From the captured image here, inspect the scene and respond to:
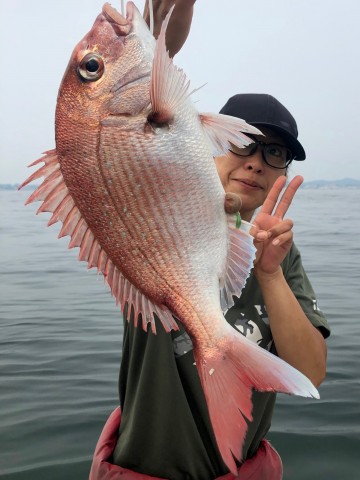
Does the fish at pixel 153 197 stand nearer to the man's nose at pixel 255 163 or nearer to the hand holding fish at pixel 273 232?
the hand holding fish at pixel 273 232

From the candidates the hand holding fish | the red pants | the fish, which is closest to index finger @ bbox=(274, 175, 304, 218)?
the hand holding fish

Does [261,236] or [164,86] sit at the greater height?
[164,86]

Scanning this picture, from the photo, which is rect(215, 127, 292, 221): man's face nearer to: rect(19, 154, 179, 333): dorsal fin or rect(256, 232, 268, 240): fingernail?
rect(256, 232, 268, 240): fingernail

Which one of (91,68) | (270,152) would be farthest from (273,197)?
(91,68)

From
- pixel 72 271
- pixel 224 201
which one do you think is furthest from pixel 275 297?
pixel 72 271

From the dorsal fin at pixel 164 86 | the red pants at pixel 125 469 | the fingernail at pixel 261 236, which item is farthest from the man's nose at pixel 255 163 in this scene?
the red pants at pixel 125 469

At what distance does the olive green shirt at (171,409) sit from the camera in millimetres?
2477

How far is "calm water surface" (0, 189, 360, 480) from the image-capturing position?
436cm

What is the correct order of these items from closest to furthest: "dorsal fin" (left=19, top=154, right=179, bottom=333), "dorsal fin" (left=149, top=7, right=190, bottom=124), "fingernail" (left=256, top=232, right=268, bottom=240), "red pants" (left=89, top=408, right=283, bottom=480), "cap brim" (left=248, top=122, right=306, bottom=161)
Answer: "dorsal fin" (left=149, top=7, right=190, bottom=124), "dorsal fin" (left=19, top=154, right=179, bottom=333), "fingernail" (left=256, top=232, right=268, bottom=240), "red pants" (left=89, top=408, right=283, bottom=480), "cap brim" (left=248, top=122, right=306, bottom=161)

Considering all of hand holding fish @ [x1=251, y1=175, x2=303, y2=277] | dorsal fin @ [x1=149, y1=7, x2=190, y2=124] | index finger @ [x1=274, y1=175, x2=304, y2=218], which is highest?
dorsal fin @ [x1=149, y1=7, x2=190, y2=124]

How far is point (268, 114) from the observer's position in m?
2.68

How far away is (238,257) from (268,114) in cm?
113

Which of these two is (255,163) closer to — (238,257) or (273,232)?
(273,232)

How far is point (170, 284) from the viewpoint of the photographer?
5.77ft
